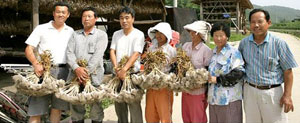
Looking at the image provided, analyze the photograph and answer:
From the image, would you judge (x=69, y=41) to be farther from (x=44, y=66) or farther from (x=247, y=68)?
(x=247, y=68)

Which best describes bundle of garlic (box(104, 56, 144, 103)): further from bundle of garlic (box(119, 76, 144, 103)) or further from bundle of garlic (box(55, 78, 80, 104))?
bundle of garlic (box(55, 78, 80, 104))

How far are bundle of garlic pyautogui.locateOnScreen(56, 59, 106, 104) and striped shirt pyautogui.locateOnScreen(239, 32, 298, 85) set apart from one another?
1505 mm

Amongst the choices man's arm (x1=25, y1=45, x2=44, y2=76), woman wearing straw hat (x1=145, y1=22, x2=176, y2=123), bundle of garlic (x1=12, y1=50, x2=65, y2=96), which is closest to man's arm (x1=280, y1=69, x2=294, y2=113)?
woman wearing straw hat (x1=145, y1=22, x2=176, y2=123)

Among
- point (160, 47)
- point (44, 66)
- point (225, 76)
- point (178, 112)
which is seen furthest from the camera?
point (178, 112)

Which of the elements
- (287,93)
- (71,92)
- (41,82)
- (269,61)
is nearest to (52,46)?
(41,82)

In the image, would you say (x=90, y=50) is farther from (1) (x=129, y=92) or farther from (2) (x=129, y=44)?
(1) (x=129, y=92)

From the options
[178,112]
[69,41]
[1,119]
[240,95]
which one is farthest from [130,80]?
[178,112]

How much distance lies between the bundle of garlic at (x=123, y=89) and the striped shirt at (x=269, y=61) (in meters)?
1.14

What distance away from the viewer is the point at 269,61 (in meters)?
2.53

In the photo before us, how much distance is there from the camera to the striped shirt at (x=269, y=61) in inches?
98.3

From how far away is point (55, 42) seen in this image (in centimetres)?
302

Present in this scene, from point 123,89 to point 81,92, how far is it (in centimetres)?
45

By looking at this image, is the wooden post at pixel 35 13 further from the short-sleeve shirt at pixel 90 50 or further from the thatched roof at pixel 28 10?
the short-sleeve shirt at pixel 90 50

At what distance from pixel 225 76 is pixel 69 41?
1.69 metres
